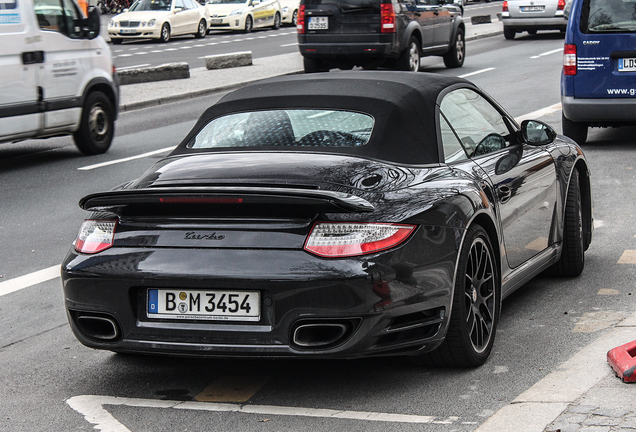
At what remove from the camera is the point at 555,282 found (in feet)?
19.6

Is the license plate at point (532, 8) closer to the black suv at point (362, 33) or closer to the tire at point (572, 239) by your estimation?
the black suv at point (362, 33)

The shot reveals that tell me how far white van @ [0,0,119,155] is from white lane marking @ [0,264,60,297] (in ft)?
15.0

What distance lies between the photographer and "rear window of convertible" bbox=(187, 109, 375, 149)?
15.2 feet

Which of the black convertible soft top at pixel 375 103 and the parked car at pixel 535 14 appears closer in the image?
the black convertible soft top at pixel 375 103

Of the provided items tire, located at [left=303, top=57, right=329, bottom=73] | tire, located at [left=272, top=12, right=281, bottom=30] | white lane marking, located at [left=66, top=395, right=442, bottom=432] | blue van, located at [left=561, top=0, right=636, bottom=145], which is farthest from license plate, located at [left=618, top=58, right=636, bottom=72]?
tire, located at [left=272, top=12, right=281, bottom=30]

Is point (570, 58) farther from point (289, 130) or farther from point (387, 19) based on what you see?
point (387, 19)

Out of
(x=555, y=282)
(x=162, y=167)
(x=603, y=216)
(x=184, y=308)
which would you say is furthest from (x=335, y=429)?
(x=603, y=216)

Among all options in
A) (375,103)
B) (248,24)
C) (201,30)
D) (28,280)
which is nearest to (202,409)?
(375,103)

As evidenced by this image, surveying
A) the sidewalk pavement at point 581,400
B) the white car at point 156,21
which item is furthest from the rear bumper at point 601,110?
the white car at point 156,21

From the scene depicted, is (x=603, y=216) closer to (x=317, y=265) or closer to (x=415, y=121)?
(x=415, y=121)

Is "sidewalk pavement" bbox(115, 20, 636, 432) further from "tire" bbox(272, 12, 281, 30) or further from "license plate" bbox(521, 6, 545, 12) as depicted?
"tire" bbox(272, 12, 281, 30)

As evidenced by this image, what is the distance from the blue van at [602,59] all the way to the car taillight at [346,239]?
7.38 meters

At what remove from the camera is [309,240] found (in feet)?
12.7

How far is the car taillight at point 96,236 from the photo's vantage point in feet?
13.6
